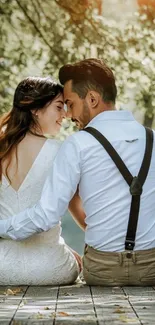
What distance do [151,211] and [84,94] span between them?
0.88 metres

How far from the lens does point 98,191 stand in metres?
5.84

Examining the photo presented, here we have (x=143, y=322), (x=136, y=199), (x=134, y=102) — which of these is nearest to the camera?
(x=143, y=322)

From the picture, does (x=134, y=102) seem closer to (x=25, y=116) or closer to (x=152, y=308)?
(x=25, y=116)

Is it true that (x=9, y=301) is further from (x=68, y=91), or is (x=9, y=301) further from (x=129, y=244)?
(x=68, y=91)

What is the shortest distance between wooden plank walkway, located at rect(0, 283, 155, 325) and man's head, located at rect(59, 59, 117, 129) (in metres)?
1.12

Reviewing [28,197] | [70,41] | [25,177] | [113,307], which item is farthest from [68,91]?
[70,41]

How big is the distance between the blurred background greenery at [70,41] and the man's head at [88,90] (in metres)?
8.99

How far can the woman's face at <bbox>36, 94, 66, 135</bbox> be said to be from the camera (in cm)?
649

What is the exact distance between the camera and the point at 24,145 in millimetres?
6367

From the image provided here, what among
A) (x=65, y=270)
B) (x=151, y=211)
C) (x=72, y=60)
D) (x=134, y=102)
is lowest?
(x=134, y=102)

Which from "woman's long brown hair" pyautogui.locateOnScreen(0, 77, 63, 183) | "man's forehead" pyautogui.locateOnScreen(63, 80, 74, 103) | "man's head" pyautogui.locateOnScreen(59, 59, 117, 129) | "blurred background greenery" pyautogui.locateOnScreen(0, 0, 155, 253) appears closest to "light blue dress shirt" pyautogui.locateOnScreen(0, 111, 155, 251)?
"man's head" pyautogui.locateOnScreen(59, 59, 117, 129)

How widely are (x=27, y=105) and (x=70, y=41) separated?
9.19m

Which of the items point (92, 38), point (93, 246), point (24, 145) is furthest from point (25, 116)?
point (92, 38)

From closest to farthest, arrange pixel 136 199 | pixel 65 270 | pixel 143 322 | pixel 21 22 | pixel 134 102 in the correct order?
pixel 143 322 → pixel 136 199 → pixel 65 270 → pixel 21 22 → pixel 134 102
